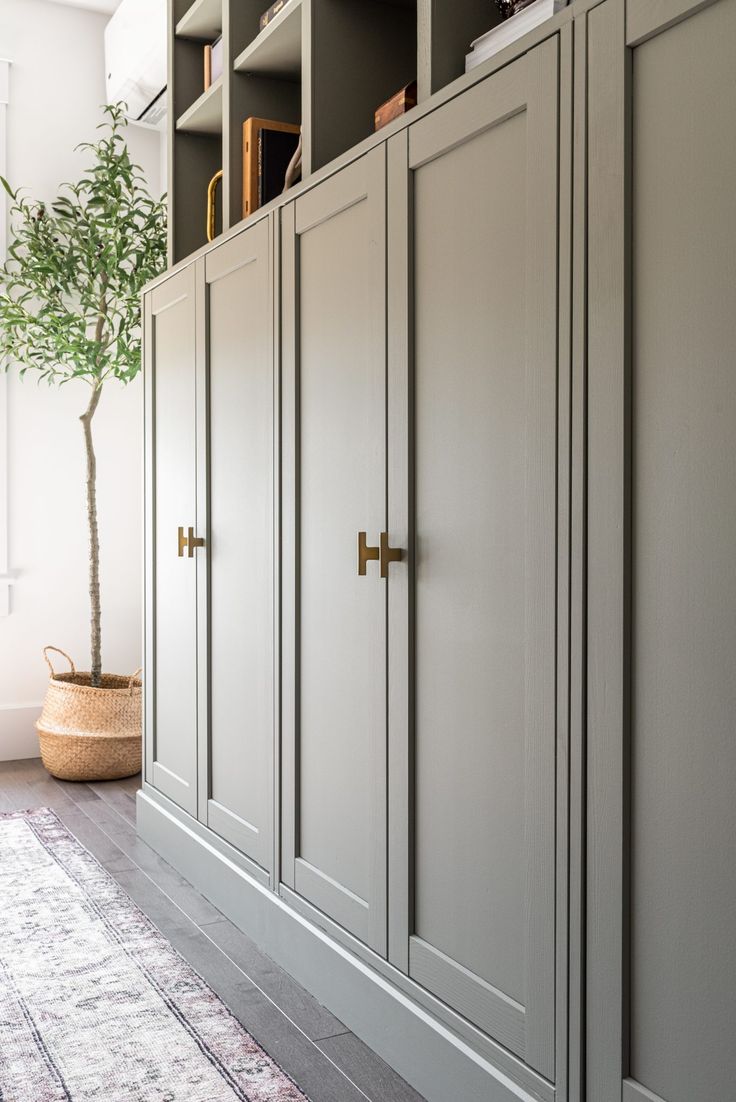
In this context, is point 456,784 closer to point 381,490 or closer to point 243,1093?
point 381,490

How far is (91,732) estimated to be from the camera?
396 centimetres

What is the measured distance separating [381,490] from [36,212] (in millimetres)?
3059

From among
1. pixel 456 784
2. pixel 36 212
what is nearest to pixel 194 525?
pixel 456 784

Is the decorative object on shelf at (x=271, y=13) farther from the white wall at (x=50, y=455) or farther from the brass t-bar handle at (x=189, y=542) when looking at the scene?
the white wall at (x=50, y=455)

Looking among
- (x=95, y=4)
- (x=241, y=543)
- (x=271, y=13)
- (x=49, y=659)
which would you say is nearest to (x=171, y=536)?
(x=241, y=543)

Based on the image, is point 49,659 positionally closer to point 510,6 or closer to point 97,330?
point 97,330

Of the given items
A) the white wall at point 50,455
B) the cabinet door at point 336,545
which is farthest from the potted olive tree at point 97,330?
the cabinet door at point 336,545

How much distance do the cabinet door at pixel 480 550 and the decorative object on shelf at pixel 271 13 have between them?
0.81 metres

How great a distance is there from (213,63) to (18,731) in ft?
9.21

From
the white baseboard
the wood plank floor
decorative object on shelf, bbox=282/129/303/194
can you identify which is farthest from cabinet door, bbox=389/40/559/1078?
the white baseboard

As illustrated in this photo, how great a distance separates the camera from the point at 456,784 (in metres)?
1.71

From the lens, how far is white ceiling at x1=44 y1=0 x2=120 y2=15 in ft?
14.3

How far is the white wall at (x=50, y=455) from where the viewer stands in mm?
4367

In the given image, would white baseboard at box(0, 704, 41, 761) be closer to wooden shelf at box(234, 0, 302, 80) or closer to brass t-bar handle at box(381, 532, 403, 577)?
wooden shelf at box(234, 0, 302, 80)
